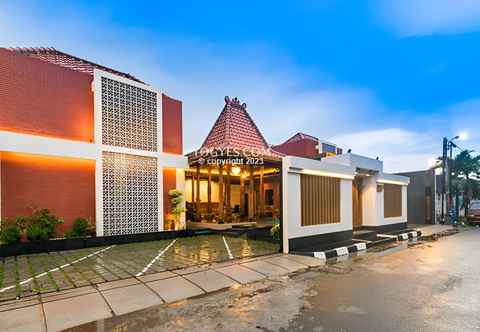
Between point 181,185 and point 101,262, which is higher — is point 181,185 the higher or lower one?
the higher one

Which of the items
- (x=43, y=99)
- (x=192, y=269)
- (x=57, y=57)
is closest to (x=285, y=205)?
(x=192, y=269)

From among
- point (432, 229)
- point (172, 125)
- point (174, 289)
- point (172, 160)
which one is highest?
point (172, 125)

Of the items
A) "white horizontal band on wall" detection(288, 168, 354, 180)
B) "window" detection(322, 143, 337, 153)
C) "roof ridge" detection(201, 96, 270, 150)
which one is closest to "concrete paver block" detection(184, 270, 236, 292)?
"white horizontal band on wall" detection(288, 168, 354, 180)

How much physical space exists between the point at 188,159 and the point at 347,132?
13.3 m

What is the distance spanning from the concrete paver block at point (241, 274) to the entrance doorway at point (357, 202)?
27.0 feet

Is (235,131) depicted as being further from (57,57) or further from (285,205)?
(57,57)

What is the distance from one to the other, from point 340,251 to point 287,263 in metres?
2.36

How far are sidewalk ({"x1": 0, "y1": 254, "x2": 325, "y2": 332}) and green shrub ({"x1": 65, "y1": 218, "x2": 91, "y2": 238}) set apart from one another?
4.61 meters

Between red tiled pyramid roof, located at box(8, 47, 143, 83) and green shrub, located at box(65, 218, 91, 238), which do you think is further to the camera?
red tiled pyramid roof, located at box(8, 47, 143, 83)

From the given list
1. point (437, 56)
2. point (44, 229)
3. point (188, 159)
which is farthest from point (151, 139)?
point (437, 56)

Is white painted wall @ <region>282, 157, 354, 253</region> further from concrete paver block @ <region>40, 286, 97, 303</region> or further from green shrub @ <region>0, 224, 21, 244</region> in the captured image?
green shrub @ <region>0, 224, 21, 244</region>

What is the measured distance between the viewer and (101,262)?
6.63 m

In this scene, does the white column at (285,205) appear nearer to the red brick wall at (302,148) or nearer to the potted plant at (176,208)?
the potted plant at (176,208)

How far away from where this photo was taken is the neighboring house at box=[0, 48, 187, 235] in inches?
318
